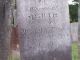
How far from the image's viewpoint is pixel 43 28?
5.53m

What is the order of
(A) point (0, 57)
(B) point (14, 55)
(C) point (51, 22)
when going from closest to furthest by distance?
(C) point (51, 22)
(A) point (0, 57)
(B) point (14, 55)

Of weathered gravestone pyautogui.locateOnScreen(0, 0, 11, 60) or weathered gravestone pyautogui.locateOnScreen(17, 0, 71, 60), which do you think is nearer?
weathered gravestone pyautogui.locateOnScreen(17, 0, 71, 60)

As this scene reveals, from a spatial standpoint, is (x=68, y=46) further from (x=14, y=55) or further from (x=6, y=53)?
(x=14, y=55)

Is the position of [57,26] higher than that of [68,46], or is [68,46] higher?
[57,26]

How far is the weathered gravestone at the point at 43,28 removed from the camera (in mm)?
5516

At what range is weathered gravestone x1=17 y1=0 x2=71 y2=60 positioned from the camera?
552cm

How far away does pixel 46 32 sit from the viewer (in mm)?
5523

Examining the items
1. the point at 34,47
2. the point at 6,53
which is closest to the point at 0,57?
the point at 6,53

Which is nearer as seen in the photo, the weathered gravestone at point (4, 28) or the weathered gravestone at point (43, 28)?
the weathered gravestone at point (43, 28)

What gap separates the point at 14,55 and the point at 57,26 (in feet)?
7.84

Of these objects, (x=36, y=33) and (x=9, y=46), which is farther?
(x=9, y=46)

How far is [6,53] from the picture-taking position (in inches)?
257

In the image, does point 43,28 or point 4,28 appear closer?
point 43,28

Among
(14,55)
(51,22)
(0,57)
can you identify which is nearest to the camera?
(51,22)
